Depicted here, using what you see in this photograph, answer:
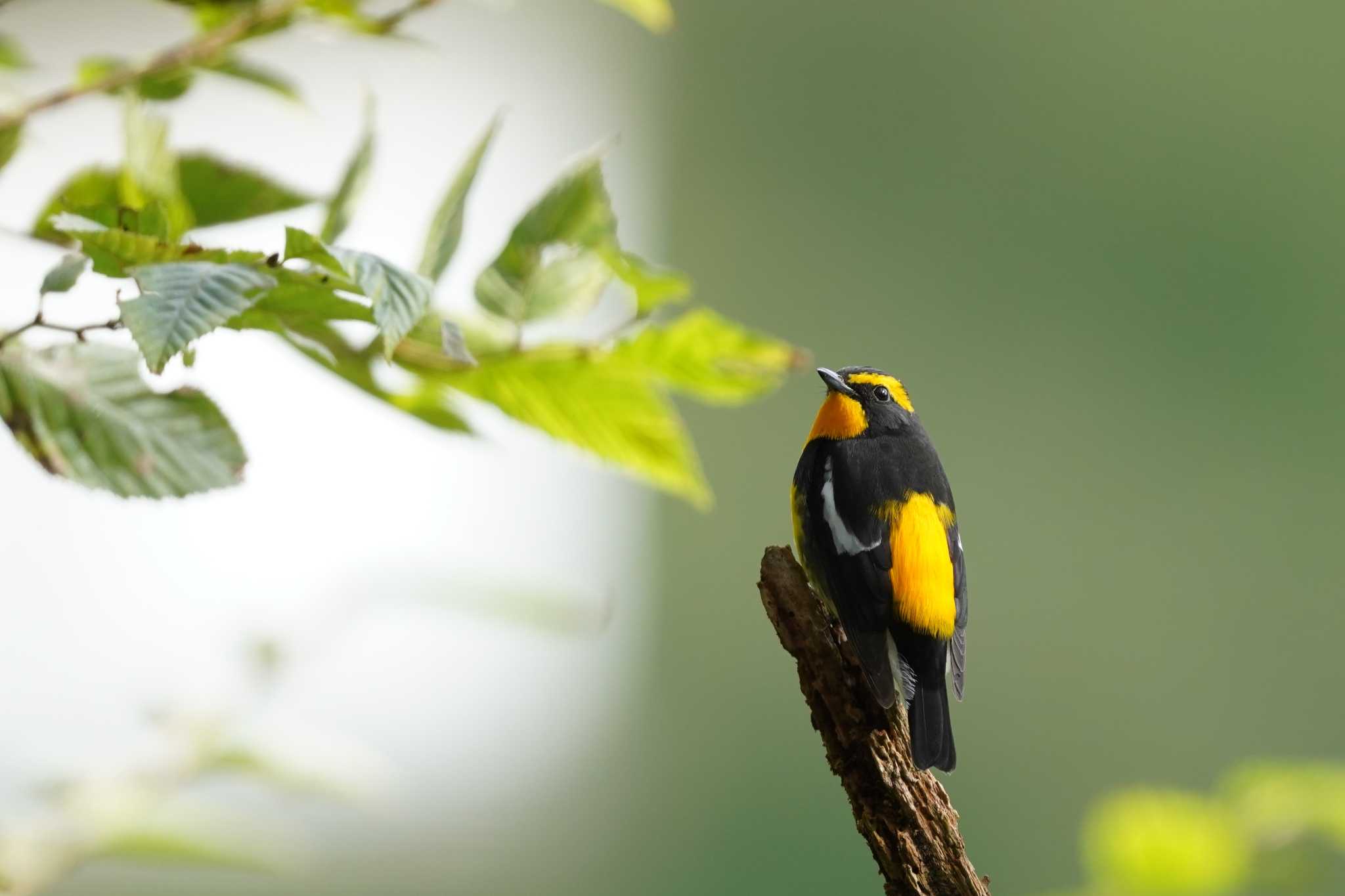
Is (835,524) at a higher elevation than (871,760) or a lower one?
higher

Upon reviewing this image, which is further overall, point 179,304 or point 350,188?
point 350,188

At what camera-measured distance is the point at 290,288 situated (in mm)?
453

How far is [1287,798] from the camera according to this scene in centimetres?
55

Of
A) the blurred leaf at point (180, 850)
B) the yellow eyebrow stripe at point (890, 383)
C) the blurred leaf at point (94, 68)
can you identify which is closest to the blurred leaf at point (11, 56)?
the blurred leaf at point (94, 68)

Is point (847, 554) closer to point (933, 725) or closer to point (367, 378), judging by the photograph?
point (933, 725)

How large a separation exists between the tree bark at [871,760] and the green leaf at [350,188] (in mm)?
393

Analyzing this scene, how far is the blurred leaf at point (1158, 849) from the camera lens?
0.46 m

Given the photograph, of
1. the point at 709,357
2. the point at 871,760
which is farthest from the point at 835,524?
the point at 709,357

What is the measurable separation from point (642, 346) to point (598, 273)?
4 cm

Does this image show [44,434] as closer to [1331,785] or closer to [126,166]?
[126,166]

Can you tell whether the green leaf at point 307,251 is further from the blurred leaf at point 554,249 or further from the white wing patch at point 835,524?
the white wing patch at point 835,524

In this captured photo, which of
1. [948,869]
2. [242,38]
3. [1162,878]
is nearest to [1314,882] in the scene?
[1162,878]

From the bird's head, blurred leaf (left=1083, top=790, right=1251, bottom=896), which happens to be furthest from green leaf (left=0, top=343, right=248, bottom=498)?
the bird's head

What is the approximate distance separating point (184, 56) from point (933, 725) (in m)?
0.87
